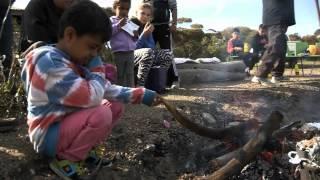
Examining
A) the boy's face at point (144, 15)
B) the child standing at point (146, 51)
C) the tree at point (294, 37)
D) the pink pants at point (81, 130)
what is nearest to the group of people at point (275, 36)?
the child standing at point (146, 51)

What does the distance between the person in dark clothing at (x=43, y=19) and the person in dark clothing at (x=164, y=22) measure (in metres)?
2.37

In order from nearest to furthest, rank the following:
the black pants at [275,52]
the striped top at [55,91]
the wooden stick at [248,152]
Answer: the striped top at [55,91], the wooden stick at [248,152], the black pants at [275,52]

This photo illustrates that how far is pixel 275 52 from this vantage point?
6.69m

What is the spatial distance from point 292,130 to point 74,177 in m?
2.14

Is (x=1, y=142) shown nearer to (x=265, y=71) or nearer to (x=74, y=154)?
(x=74, y=154)

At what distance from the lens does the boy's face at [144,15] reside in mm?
6047

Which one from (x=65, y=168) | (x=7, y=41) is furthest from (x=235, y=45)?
(x=65, y=168)

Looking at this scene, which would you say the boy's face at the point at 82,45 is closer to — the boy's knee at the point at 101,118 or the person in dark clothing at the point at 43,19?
the boy's knee at the point at 101,118

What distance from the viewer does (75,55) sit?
2898 mm

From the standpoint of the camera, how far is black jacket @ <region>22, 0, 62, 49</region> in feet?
13.1

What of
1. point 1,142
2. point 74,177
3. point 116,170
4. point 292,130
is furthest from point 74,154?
point 292,130

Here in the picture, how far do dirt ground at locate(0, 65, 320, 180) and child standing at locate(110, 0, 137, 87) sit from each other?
591 millimetres

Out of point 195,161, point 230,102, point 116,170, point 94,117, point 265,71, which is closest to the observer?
point 94,117

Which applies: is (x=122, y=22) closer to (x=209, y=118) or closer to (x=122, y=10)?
(x=122, y=10)
